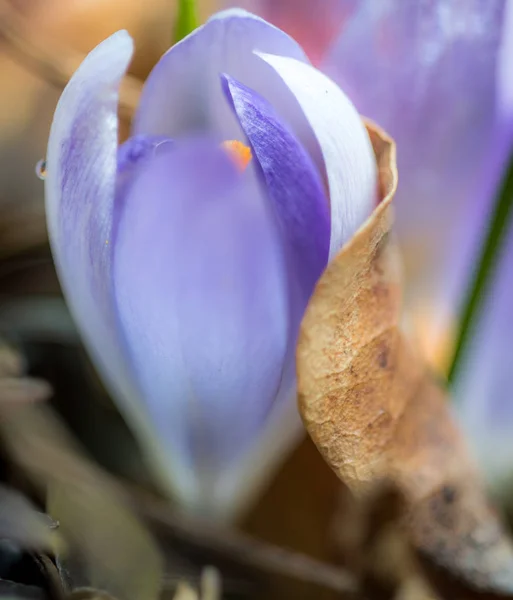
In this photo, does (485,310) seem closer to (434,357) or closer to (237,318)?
(434,357)

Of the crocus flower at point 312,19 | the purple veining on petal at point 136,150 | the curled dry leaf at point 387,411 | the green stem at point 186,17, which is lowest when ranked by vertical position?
the curled dry leaf at point 387,411

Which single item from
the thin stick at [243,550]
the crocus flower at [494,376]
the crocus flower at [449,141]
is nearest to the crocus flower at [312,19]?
the crocus flower at [449,141]

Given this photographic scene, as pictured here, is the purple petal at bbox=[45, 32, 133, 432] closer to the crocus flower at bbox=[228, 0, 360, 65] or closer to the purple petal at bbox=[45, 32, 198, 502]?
the purple petal at bbox=[45, 32, 198, 502]

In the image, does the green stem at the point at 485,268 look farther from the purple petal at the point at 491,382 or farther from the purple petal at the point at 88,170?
the purple petal at the point at 88,170

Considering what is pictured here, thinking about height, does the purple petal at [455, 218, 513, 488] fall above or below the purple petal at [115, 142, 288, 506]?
below

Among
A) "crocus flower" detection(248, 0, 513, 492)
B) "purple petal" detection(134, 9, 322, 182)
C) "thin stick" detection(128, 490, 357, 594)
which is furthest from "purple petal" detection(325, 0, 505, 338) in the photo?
"thin stick" detection(128, 490, 357, 594)

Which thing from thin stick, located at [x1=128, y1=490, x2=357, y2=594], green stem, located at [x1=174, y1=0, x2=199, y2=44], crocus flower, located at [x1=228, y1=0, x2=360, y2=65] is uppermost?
green stem, located at [x1=174, y1=0, x2=199, y2=44]
